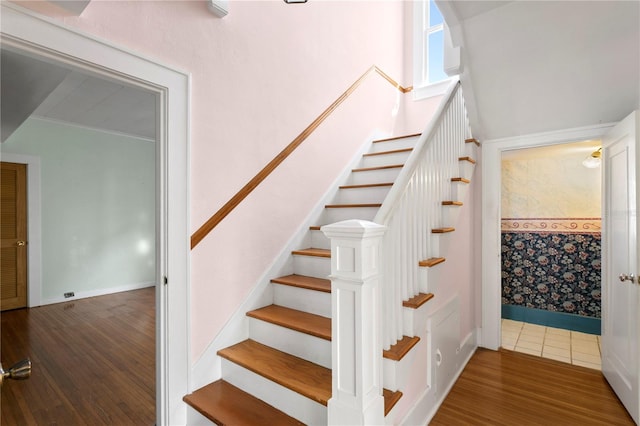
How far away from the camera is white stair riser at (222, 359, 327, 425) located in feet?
4.96

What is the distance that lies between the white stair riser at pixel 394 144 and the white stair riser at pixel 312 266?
163 centimetres

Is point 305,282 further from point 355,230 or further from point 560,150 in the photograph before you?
point 560,150

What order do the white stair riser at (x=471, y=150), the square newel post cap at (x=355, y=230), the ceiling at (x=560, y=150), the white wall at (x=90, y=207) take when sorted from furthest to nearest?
the white wall at (x=90, y=207) < the ceiling at (x=560, y=150) < the white stair riser at (x=471, y=150) < the square newel post cap at (x=355, y=230)

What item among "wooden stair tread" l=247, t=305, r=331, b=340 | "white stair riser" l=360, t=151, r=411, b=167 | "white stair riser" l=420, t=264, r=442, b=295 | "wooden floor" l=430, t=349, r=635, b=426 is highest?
"white stair riser" l=360, t=151, r=411, b=167

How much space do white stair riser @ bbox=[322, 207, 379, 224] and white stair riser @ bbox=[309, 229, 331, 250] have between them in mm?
213

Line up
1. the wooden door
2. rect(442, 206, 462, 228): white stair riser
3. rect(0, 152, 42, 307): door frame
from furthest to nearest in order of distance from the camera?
rect(0, 152, 42, 307): door frame, the wooden door, rect(442, 206, 462, 228): white stair riser

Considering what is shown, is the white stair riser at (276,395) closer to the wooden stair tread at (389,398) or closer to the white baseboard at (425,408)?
the wooden stair tread at (389,398)

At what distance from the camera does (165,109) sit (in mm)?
1724

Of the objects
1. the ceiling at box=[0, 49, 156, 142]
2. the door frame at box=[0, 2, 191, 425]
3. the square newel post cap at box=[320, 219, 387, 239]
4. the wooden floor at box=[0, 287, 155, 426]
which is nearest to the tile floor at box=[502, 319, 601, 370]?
the square newel post cap at box=[320, 219, 387, 239]

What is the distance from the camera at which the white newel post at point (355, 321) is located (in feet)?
4.16

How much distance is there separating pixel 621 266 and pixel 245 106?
Result: 2820 millimetres

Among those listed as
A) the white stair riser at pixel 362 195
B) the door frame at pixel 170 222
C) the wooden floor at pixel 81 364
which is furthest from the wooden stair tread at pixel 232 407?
the white stair riser at pixel 362 195

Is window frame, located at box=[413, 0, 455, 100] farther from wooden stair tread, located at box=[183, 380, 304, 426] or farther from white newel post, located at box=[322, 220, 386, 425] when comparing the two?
wooden stair tread, located at box=[183, 380, 304, 426]

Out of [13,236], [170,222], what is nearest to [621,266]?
[170,222]
